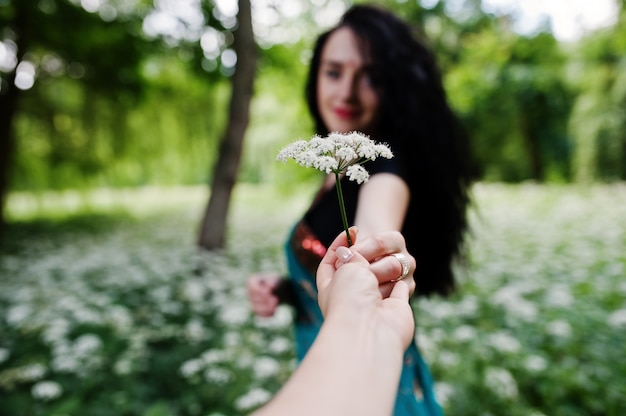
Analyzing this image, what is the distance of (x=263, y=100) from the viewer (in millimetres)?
14383

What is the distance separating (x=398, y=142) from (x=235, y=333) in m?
2.16

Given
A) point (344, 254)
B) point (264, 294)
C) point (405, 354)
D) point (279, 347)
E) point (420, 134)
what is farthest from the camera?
point (279, 347)

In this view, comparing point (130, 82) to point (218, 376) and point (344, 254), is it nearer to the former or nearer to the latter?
point (218, 376)

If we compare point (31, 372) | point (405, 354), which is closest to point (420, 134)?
point (405, 354)

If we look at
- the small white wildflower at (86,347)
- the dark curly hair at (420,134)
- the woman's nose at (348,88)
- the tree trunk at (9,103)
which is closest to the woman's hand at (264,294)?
the dark curly hair at (420,134)

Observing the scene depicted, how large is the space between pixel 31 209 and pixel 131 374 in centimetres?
1158

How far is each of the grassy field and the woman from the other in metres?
0.43

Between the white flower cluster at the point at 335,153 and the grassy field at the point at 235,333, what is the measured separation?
1258 mm

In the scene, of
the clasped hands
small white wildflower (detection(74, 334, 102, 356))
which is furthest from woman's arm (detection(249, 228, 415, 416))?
small white wildflower (detection(74, 334, 102, 356))

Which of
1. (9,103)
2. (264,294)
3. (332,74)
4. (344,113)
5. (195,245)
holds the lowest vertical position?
(195,245)

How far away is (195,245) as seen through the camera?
20.8 feet

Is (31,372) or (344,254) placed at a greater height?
(344,254)

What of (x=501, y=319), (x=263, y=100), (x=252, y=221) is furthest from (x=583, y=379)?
(x=263, y=100)

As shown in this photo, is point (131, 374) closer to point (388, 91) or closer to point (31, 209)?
point (388, 91)
